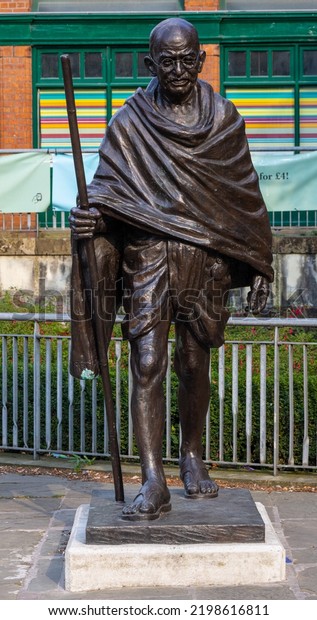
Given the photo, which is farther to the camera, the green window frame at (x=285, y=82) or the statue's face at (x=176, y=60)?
the green window frame at (x=285, y=82)

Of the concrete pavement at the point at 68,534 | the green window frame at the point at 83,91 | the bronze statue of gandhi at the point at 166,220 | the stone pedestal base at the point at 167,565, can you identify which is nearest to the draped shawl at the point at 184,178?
the bronze statue of gandhi at the point at 166,220

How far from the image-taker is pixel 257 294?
601cm

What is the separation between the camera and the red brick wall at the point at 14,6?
1827 cm

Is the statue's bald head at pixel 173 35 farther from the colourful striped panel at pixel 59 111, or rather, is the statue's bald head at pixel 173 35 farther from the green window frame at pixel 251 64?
the colourful striped panel at pixel 59 111

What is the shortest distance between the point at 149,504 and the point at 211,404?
11.6 feet

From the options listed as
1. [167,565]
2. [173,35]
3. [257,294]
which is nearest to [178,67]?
[173,35]

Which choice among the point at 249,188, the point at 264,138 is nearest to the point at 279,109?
the point at 264,138

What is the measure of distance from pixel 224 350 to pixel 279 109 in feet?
33.7

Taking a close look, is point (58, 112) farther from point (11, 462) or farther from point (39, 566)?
point (39, 566)

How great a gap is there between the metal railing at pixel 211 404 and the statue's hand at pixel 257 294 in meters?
2.54

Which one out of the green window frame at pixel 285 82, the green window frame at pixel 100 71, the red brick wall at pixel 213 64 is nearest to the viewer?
the red brick wall at pixel 213 64

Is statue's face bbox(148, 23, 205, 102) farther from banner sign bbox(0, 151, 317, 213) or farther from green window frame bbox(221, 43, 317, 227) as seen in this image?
green window frame bbox(221, 43, 317, 227)

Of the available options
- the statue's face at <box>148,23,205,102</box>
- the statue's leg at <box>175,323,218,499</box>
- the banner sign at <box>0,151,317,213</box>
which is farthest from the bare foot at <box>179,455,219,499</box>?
the banner sign at <box>0,151,317,213</box>

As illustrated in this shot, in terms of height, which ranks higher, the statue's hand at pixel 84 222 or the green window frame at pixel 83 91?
the green window frame at pixel 83 91
